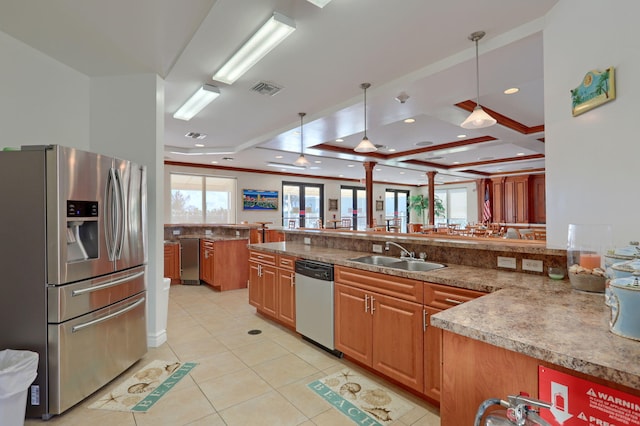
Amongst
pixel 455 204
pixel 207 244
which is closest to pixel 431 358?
pixel 207 244

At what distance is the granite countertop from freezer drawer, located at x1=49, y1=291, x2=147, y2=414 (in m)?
2.34

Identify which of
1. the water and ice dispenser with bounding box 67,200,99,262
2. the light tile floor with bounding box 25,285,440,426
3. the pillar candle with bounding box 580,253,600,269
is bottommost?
the light tile floor with bounding box 25,285,440,426

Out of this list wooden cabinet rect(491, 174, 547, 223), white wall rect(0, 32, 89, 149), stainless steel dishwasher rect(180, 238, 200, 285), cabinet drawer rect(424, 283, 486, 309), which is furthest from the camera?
wooden cabinet rect(491, 174, 547, 223)

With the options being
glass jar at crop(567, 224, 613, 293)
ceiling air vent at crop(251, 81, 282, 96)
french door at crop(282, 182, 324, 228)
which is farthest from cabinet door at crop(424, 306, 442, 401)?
french door at crop(282, 182, 324, 228)

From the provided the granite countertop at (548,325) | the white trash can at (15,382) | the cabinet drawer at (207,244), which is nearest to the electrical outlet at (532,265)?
the granite countertop at (548,325)

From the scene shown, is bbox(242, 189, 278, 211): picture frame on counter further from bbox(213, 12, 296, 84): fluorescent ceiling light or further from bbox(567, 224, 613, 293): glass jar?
bbox(567, 224, 613, 293): glass jar

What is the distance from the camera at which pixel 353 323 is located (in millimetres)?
2580

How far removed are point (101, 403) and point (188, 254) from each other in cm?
381

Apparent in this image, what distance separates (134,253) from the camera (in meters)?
2.65

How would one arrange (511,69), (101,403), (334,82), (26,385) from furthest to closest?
(334,82) < (511,69) < (101,403) < (26,385)

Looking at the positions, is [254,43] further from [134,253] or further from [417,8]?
[134,253]

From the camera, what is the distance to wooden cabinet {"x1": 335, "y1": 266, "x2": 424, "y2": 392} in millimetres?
2102

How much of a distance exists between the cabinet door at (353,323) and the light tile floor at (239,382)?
17 centimetres

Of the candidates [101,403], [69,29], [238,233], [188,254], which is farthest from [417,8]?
[188,254]
